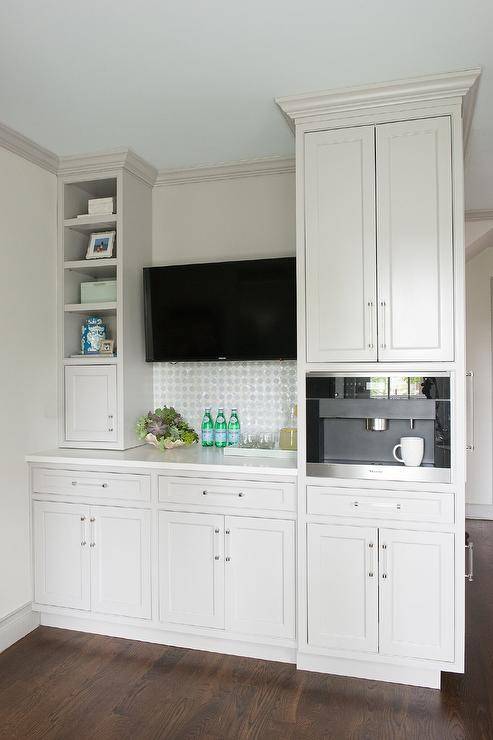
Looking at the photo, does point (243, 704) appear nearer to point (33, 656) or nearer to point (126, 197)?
point (33, 656)

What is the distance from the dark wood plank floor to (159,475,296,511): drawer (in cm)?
78

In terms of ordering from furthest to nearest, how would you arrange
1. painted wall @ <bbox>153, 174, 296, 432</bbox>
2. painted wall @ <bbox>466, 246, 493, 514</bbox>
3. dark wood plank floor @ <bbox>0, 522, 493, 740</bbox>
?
painted wall @ <bbox>466, 246, 493, 514</bbox> < painted wall @ <bbox>153, 174, 296, 432</bbox> < dark wood plank floor @ <bbox>0, 522, 493, 740</bbox>

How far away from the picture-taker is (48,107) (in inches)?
111

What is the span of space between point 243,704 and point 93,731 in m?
0.63

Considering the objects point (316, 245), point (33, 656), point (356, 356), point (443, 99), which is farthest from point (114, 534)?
point (443, 99)

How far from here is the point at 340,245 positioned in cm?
275

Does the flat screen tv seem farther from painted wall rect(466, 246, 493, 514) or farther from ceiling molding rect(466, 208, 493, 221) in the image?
painted wall rect(466, 246, 493, 514)

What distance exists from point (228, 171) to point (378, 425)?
1858mm

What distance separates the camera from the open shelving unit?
11.3ft

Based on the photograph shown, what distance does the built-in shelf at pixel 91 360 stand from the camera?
3457 millimetres

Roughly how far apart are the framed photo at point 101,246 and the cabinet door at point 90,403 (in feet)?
2.24

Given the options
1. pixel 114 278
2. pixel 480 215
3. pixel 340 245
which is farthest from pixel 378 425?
pixel 480 215

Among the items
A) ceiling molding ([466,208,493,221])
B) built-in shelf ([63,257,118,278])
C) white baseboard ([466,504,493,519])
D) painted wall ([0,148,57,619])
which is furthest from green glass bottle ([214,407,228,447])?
white baseboard ([466,504,493,519])

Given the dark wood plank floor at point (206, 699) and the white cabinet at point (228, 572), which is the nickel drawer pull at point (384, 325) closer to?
the white cabinet at point (228, 572)
